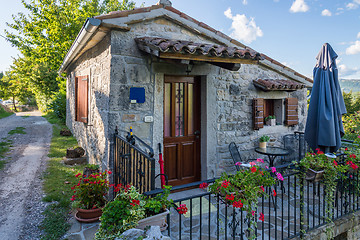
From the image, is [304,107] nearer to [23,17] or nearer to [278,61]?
[278,61]

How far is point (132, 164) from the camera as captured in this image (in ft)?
11.1

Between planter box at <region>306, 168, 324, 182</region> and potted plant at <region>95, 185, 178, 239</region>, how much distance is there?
2.24 m

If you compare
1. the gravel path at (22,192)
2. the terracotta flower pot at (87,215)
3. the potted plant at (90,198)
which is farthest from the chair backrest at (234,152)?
the gravel path at (22,192)

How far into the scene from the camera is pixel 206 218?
3688 millimetres

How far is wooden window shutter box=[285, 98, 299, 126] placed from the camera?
6289 mm

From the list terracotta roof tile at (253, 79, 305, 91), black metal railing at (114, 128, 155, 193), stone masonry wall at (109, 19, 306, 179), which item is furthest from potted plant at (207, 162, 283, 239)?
terracotta roof tile at (253, 79, 305, 91)

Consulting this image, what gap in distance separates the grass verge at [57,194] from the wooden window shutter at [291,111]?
5651 millimetres

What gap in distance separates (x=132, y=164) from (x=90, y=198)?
95 cm

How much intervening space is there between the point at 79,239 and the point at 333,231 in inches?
145

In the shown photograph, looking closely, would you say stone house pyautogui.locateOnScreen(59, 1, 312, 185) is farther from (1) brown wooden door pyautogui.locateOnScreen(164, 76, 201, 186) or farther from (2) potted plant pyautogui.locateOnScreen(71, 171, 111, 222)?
(2) potted plant pyautogui.locateOnScreen(71, 171, 111, 222)

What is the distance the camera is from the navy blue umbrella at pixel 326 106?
3837 millimetres

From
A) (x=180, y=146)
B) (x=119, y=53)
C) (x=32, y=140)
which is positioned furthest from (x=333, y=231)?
(x=32, y=140)

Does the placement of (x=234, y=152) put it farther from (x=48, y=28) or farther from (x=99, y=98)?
(x=48, y=28)

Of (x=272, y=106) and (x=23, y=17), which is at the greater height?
(x=23, y=17)
